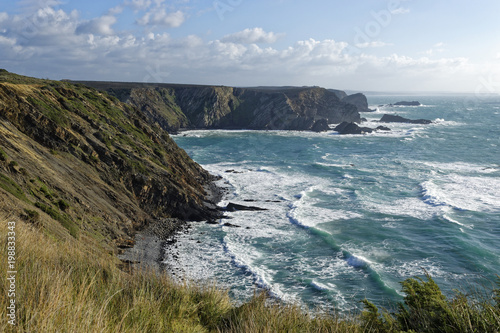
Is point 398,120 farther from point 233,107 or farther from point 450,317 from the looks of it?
point 450,317

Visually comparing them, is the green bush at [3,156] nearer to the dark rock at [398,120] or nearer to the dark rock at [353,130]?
the dark rock at [353,130]

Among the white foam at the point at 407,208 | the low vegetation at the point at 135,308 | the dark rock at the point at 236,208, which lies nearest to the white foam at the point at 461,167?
the white foam at the point at 407,208

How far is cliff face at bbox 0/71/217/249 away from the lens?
25188mm

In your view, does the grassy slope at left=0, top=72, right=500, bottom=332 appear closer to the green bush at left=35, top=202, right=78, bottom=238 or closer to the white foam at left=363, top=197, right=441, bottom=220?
the green bush at left=35, top=202, right=78, bottom=238

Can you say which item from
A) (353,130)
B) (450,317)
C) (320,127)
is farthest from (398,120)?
(450,317)

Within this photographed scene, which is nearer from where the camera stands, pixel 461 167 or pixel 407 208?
pixel 407 208

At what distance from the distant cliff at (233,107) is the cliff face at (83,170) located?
80075 millimetres

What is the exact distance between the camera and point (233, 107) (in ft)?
473

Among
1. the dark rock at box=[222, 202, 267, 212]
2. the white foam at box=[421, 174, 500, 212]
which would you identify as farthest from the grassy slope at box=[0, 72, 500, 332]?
the white foam at box=[421, 174, 500, 212]

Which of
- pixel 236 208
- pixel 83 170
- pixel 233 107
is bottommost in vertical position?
pixel 236 208

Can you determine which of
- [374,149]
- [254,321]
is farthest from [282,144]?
[254,321]

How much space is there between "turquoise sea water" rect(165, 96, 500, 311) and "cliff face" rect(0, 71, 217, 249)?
5323mm

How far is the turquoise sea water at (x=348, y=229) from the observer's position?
84.8 feet

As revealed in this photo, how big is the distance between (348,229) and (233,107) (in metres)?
114
